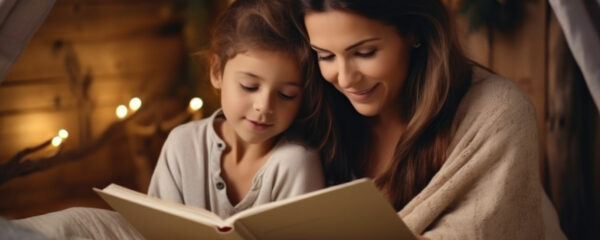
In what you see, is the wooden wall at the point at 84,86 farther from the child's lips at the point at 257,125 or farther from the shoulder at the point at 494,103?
the shoulder at the point at 494,103

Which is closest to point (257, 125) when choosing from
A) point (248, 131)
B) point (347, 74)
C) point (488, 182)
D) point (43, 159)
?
point (248, 131)

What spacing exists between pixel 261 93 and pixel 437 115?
389 mm

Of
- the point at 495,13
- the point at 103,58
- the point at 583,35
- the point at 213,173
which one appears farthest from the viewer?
the point at 103,58

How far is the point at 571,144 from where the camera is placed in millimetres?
2787

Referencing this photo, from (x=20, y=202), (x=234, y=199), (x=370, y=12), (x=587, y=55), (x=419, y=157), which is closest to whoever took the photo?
(x=587, y=55)

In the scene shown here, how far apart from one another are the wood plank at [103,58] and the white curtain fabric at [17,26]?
4.62 feet

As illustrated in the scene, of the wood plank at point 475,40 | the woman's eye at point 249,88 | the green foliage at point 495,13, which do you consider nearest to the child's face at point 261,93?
the woman's eye at point 249,88

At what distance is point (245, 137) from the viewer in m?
1.87

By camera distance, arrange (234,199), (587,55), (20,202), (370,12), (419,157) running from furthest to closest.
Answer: (20,202)
(234,199)
(419,157)
(370,12)
(587,55)

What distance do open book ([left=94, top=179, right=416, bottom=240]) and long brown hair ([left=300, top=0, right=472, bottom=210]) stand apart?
1.11 feet

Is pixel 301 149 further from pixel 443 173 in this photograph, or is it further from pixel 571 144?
pixel 571 144

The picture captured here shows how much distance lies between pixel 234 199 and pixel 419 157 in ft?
1.50

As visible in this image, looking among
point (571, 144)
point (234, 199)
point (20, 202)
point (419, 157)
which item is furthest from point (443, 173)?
point (20, 202)

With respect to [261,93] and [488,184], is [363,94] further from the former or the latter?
[488,184]
